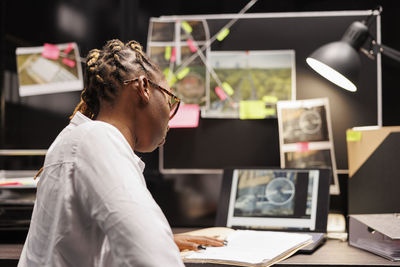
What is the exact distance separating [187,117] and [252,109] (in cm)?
26

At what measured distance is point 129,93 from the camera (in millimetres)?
888

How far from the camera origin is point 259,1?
1842 mm

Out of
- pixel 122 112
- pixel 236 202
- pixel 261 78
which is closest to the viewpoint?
pixel 122 112

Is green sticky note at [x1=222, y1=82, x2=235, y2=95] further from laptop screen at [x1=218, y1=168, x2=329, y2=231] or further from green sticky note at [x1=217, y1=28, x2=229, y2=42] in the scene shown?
laptop screen at [x1=218, y1=168, x2=329, y2=231]

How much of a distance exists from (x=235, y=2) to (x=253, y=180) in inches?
28.2

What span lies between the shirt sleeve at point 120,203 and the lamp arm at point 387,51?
1.18 m

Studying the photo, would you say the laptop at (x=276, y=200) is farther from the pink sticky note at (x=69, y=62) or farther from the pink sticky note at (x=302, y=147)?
the pink sticky note at (x=69, y=62)

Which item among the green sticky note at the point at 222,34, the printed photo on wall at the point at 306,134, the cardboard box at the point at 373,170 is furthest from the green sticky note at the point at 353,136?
the green sticky note at the point at 222,34

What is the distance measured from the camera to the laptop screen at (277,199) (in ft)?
4.97

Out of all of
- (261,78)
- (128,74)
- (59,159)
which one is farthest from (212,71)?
(59,159)

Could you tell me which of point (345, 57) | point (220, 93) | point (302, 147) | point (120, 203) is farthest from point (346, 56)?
point (120, 203)

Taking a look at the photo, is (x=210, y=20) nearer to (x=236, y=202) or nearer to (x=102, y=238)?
(x=236, y=202)

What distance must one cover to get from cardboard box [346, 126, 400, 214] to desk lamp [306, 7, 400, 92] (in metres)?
0.17

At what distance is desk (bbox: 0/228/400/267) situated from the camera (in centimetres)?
117
